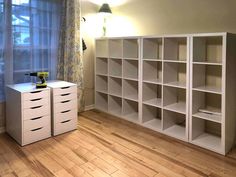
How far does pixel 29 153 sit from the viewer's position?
2441 mm

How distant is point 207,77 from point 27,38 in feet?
8.05

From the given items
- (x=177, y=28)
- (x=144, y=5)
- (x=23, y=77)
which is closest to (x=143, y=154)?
(x=177, y=28)

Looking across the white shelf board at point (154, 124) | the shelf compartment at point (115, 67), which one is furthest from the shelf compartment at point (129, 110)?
the shelf compartment at point (115, 67)

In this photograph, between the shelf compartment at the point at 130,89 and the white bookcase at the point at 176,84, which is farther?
the shelf compartment at the point at 130,89

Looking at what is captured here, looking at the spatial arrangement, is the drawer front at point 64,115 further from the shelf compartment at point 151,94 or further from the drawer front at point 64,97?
the shelf compartment at point 151,94

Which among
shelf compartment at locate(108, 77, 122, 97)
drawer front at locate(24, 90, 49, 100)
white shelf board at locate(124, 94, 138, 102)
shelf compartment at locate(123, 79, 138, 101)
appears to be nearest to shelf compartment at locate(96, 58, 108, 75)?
shelf compartment at locate(108, 77, 122, 97)

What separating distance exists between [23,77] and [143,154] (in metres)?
1.97

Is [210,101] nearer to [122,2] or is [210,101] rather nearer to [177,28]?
[177,28]

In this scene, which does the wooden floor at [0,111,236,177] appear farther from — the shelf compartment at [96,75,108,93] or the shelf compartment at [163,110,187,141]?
the shelf compartment at [96,75,108,93]

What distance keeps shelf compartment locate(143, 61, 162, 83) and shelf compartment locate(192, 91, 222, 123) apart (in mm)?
571

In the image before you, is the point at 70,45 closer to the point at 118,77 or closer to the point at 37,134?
the point at 118,77

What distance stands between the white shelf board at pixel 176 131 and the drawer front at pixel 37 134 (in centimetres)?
151

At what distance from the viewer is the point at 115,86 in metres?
3.75

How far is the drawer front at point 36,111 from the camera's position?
260 cm
